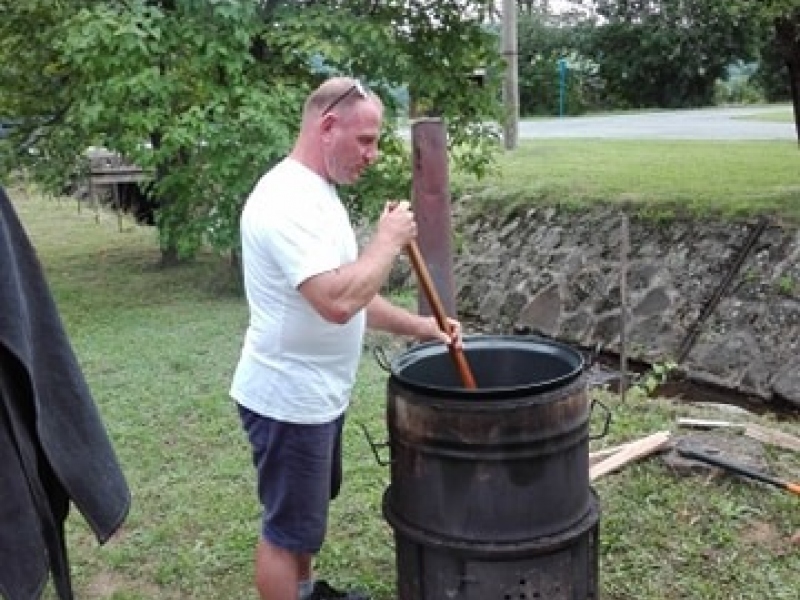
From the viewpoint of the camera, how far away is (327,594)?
2.96 meters

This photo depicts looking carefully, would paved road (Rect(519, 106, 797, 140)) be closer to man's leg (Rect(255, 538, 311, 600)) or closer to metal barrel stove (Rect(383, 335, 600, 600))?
metal barrel stove (Rect(383, 335, 600, 600))

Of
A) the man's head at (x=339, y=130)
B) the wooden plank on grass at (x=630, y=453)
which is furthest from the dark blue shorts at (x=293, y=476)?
the wooden plank on grass at (x=630, y=453)

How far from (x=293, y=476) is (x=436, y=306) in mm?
547

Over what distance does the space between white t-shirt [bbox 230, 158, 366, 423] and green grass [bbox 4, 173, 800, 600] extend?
958 millimetres

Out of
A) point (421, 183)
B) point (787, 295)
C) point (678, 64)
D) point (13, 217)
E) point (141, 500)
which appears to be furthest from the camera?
point (678, 64)

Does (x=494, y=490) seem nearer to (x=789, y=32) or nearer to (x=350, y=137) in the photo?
(x=350, y=137)

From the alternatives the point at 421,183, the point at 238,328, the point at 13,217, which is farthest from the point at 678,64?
the point at 13,217

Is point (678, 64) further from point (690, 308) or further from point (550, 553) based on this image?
point (550, 553)

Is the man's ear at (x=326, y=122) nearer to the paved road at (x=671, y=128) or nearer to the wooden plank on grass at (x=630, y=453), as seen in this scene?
the wooden plank on grass at (x=630, y=453)

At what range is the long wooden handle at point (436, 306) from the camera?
2445mm

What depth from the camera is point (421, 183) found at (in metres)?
3.56

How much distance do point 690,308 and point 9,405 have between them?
6626 millimetres

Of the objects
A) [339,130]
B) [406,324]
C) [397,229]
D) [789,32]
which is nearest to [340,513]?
[406,324]

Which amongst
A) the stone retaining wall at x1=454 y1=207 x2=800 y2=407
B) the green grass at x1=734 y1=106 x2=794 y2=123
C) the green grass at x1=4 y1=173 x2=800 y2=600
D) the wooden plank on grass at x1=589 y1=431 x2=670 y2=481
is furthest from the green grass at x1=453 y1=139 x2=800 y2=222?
the wooden plank on grass at x1=589 y1=431 x2=670 y2=481
